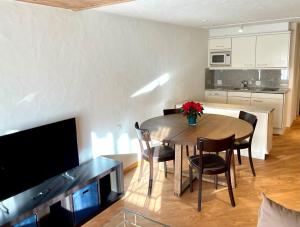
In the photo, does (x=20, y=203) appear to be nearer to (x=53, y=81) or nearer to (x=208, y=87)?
(x=53, y=81)

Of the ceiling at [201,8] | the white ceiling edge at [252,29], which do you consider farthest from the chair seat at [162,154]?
the white ceiling edge at [252,29]

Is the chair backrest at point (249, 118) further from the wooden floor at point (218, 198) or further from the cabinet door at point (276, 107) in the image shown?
the cabinet door at point (276, 107)

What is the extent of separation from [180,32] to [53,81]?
3088mm

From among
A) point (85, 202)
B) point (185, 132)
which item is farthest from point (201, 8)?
point (85, 202)

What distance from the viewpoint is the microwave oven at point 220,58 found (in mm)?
6227

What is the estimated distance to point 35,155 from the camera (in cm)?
265

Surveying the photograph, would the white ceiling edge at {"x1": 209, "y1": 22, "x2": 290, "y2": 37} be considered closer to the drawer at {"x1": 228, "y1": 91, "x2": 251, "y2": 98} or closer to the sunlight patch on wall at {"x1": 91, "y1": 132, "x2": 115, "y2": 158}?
the drawer at {"x1": 228, "y1": 91, "x2": 251, "y2": 98}

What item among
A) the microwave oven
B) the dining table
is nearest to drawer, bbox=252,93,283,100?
the microwave oven

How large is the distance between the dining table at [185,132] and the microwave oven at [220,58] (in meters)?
2.81

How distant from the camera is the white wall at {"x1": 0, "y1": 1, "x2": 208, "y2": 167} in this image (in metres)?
2.56

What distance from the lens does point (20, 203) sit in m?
2.48

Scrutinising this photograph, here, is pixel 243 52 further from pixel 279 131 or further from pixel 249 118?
pixel 249 118

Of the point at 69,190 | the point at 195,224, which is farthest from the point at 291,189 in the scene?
the point at 69,190

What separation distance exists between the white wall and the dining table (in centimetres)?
61
